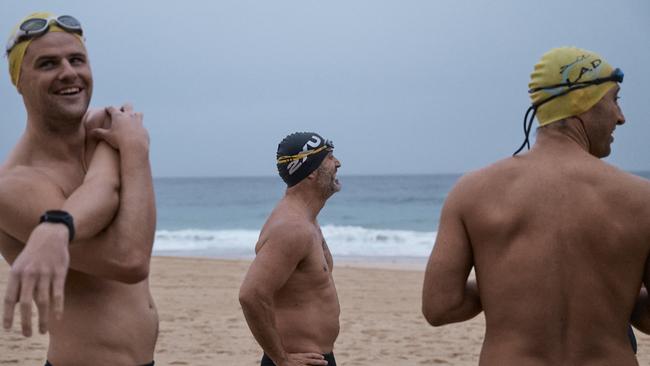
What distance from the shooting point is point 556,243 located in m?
2.92

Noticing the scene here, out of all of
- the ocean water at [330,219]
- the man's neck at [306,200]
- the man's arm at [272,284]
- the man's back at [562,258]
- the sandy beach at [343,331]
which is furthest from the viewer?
the ocean water at [330,219]

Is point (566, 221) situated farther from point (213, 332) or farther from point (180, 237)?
point (180, 237)

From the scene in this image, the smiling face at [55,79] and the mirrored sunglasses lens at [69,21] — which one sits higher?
the mirrored sunglasses lens at [69,21]

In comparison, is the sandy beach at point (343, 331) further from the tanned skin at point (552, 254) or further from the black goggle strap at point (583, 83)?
the black goggle strap at point (583, 83)

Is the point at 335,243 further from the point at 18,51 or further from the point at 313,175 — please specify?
the point at 18,51

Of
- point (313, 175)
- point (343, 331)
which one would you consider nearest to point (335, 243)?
point (343, 331)

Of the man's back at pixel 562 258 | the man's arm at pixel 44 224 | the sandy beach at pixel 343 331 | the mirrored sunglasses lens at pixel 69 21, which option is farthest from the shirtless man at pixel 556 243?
the sandy beach at pixel 343 331

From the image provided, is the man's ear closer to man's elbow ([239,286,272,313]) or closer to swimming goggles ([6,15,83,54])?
man's elbow ([239,286,272,313])

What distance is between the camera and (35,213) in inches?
107

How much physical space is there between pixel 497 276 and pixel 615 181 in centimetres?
51

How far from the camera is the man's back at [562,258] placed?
2.91 m

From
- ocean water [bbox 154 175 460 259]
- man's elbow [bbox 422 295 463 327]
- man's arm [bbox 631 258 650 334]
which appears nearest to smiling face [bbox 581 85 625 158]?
man's arm [bbox 631 258 650 334]

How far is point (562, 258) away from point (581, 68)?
694 millimetres

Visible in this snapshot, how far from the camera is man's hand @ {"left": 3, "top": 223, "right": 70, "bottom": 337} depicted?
2061 millimetres
